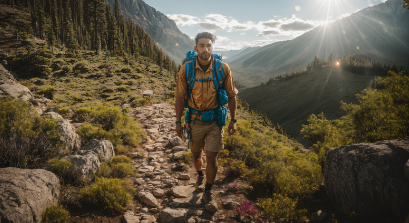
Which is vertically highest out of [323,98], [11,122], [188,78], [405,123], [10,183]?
[188,78]

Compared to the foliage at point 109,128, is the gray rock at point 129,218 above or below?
below

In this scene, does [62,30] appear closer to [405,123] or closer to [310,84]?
[405,123]

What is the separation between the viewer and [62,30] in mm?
53219

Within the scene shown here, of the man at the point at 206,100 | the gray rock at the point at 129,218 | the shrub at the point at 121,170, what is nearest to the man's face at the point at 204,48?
the man at the point at 206,100

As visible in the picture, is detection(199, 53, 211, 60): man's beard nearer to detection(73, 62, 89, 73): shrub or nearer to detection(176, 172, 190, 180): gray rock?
detection(176, 172, 190, 180): gray rock

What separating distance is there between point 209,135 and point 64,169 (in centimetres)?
282

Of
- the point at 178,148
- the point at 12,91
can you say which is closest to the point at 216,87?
the point at 178,148

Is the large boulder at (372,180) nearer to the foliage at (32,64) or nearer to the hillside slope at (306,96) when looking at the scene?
the foliage at (32,64)

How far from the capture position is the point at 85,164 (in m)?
4.03

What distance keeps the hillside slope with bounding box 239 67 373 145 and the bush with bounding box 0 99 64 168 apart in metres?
67.9

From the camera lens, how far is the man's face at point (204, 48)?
3537mm

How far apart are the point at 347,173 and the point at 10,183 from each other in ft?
16.7

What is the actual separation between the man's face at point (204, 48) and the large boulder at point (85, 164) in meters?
3.22

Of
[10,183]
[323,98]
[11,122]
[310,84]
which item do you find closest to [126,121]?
[11,122]
